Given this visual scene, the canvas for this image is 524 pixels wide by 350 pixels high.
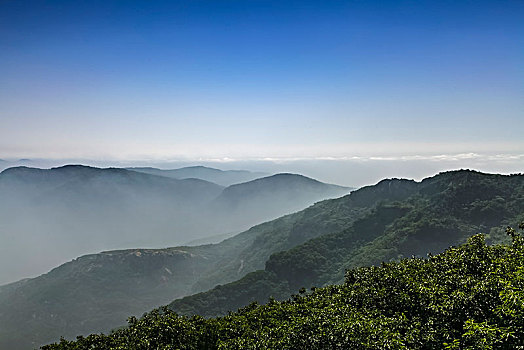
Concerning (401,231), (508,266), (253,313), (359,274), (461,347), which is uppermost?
(508,266)

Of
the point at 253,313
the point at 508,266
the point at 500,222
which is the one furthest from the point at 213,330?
the point at 500,222

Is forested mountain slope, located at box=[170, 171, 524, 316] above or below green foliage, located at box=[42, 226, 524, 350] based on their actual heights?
below

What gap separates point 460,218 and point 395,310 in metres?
181

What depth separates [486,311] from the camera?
1135 inches

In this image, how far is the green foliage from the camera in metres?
25.0

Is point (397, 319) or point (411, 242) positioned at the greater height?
point (397, 319)

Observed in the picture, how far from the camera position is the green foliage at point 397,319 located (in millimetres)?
25000

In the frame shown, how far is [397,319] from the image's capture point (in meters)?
31.1

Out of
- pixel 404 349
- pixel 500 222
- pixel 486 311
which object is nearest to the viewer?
pixel 404 349

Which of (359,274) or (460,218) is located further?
(460,218)

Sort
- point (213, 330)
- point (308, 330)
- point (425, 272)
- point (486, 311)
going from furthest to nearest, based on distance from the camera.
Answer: point (425, 272) → point (213, 330) → point (308, 330) → point (486, 311)

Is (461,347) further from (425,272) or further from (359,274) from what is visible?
(359,274)

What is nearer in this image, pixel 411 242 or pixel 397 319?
pixel 397 319

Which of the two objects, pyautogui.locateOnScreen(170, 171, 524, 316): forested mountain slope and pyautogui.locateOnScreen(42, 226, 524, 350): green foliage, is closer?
pyautogui.locateOnScreen(42, 226, 524, 350): green foliage
